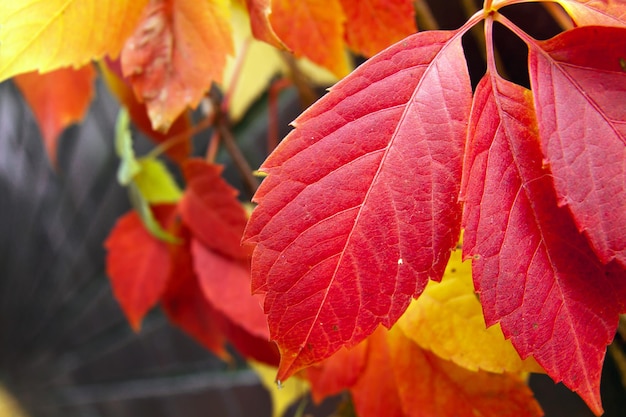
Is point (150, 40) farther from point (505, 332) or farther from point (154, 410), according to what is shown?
point (154, 410)

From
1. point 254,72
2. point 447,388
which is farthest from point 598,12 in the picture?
point 254,72

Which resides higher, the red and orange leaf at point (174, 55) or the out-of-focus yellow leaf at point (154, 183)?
the red and orange leaf at point (174, 55)

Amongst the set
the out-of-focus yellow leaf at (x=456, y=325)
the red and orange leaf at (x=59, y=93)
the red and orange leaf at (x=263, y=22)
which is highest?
the red and orange leaf at (x=59, y=93)

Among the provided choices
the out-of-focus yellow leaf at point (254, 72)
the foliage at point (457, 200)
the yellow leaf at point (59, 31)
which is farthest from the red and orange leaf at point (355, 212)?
the out-of-focus yellow leaf at point (254, 72)

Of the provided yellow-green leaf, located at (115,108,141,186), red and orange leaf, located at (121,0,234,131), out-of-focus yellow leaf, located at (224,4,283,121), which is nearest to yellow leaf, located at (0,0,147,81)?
red and orange leaf, located at (121,0,234,131)

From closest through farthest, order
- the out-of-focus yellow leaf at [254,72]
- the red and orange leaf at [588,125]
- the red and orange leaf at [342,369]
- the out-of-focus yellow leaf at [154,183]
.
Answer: the red and orange leaf at [588,125] → the red and orange leaf at [342,369] → the out-of-focus yellow leaf at [154,183] → the out-of-focus yellow leaf at [254,72]

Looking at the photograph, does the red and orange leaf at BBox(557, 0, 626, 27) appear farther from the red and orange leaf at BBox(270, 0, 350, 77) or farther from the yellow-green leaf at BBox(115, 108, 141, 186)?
the yellow-green leaf at BBox(115, 108, 141, 186)

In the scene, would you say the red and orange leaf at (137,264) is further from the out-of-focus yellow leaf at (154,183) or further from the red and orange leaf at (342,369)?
the red and orange leaf at (342,369)
